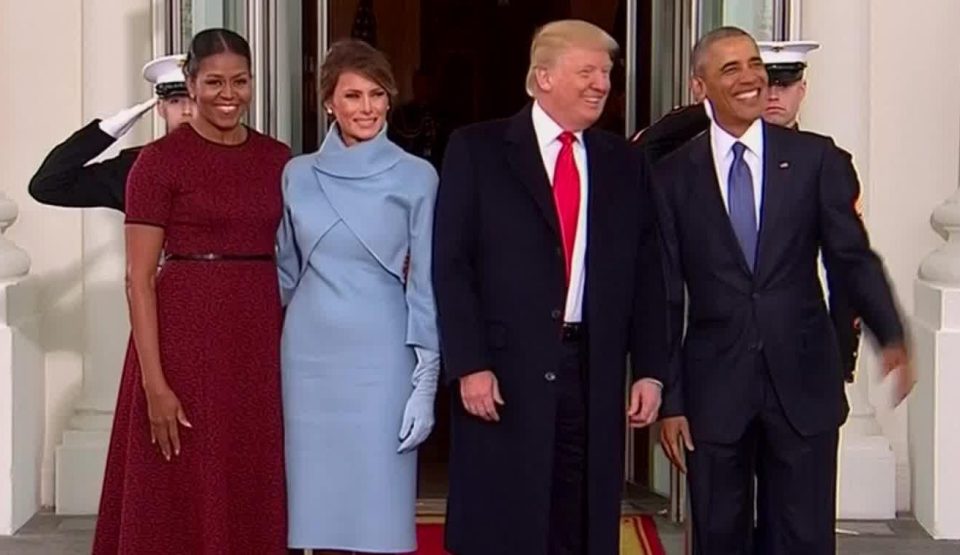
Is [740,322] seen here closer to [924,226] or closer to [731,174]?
[731,174]

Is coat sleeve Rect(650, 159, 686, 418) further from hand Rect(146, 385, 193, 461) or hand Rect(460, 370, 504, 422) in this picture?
hand Rect(146, 385, 193, 461)

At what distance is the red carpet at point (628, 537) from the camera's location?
18.7 feet

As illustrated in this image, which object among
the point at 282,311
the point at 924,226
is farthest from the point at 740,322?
the point at 924,226

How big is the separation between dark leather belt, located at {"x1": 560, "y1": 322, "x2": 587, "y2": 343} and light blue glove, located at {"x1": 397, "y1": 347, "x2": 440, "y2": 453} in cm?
33

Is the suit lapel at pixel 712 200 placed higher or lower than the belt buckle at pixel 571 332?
higher

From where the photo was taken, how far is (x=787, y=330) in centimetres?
399

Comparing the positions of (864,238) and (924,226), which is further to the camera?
(924,226)

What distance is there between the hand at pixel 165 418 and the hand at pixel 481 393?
72 cm

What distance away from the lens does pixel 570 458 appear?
407cm

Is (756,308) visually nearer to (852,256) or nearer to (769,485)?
(852,256)

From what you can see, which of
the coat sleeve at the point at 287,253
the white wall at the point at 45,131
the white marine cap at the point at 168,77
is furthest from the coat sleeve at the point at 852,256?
the white wall at the point at 45,131

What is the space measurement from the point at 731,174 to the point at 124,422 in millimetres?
1708

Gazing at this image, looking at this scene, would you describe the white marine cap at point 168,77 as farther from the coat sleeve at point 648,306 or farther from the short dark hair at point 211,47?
the coat sleeve at point 648,306

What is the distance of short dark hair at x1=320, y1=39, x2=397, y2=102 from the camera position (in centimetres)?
399
